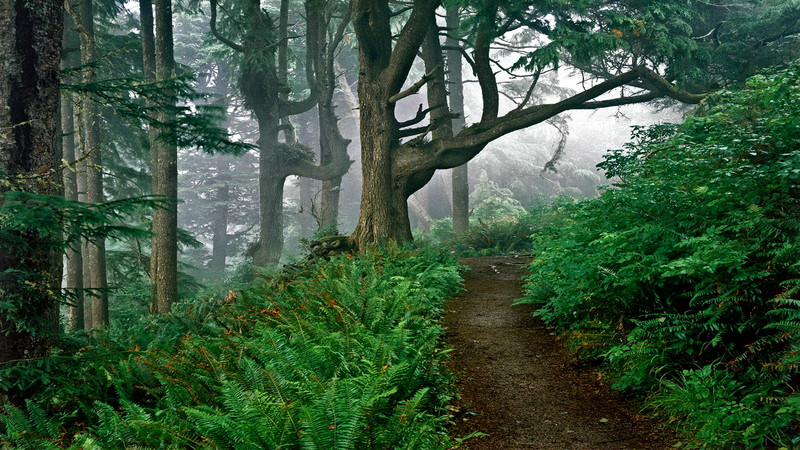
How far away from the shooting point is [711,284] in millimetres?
4406

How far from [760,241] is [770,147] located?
49.9 inches

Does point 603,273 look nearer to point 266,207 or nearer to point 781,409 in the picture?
point 781,409

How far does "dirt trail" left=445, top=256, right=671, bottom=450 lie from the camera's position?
13.7ft

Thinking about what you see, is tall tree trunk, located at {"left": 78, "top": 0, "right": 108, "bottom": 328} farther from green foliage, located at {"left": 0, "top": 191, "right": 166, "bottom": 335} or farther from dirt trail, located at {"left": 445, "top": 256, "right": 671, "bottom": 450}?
dirt trail, located at {"left": 445, "top": 256, "right": 671, "bottom": 450}

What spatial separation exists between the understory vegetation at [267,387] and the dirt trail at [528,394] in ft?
1.20

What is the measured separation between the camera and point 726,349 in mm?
4266

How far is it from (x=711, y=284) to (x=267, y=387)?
12.2 feet

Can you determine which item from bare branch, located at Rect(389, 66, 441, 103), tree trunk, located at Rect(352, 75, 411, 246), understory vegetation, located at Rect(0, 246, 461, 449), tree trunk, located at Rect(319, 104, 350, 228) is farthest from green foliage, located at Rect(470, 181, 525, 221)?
understory vegetation, located at Rect(0, 246, 461, 449)

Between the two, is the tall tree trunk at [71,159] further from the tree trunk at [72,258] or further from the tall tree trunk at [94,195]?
the tall tree trunk at [94,195]

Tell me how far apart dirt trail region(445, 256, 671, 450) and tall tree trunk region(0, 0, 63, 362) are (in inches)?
166

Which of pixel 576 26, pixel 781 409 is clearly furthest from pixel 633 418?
pixel 576 26

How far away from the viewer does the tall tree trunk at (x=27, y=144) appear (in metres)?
5.02

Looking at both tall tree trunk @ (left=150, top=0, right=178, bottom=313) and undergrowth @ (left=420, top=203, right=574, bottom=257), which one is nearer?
tall tree trunk @ (left=150, top=0, right=178, bottom=313)

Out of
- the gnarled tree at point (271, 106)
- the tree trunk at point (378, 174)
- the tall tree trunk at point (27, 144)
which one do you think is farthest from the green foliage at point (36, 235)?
the gnarled tree at point (271, 106)
